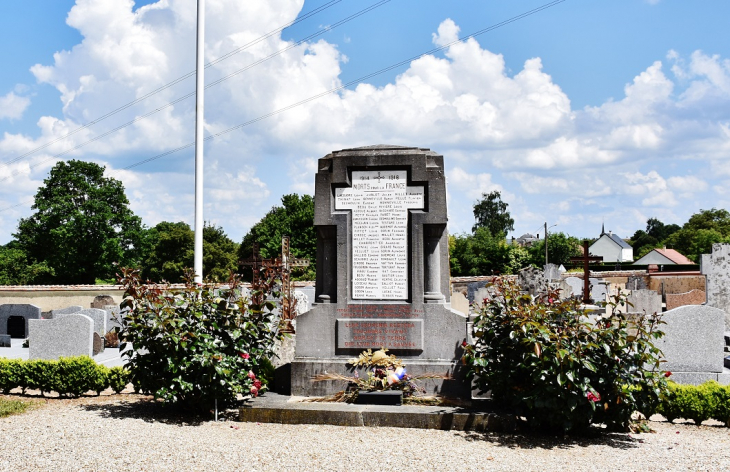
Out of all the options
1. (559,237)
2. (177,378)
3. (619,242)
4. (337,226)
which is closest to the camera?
(177,378)

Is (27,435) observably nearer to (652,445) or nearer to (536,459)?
(536,459)

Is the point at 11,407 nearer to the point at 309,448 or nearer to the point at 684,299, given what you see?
the point at 309,448

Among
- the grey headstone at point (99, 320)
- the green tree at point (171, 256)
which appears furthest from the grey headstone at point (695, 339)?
the green tree at point (171, 256)

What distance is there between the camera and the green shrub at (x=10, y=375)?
9.53m

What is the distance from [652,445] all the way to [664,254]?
182 ft

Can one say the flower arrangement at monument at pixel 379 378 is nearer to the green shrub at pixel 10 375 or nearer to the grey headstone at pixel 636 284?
the green shrub at pixel 10 375

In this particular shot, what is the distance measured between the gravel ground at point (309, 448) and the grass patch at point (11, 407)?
20.5 inches

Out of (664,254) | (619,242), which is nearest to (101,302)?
(664,254)

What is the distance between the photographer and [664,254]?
185 ft

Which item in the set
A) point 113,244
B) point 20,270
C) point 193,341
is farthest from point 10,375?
point 20,270

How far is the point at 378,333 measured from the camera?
8359mm

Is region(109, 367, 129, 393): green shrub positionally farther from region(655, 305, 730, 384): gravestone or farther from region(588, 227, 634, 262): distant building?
region(588, 227, 634, 262): distant building

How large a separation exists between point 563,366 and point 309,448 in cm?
269

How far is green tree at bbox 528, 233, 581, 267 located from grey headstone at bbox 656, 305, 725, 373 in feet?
132
